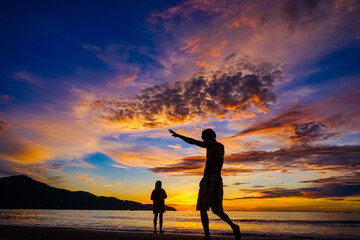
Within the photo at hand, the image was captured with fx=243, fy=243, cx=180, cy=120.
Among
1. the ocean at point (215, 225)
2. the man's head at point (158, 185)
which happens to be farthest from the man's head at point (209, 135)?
the ocean at point (215, 225)

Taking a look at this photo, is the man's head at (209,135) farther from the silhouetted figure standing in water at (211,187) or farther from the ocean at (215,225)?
the ocean at (215,225)

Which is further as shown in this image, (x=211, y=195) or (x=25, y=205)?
(x=25, y=205)

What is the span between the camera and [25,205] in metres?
195

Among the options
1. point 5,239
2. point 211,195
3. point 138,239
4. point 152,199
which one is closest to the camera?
point 211,195

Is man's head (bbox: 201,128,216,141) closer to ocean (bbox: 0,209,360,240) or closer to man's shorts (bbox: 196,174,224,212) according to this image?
man's shorts (bbox: 196,174,224,212)

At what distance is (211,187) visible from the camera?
5426 mm

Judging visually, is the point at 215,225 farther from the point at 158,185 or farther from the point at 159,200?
the point at 158,185

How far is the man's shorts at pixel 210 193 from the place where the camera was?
17.7 feet

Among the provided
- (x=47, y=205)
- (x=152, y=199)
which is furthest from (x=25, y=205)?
(x=152, y=199)

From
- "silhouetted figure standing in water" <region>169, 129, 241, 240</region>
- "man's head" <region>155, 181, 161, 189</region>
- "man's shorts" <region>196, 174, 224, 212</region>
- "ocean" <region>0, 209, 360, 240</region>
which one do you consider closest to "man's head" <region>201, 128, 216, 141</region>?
"silhouetted figure standing in water" <region>169, 129, 241, 240</region>

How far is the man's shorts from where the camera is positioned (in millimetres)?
5391

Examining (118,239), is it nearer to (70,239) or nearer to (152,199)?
(70,239)

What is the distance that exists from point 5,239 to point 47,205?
228 m

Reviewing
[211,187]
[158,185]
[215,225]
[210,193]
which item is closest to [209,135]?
[211,187]
